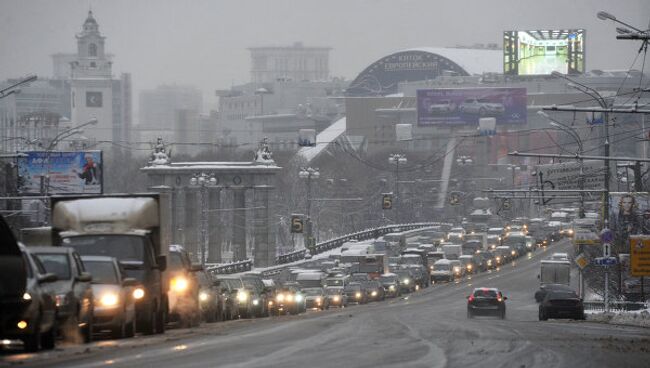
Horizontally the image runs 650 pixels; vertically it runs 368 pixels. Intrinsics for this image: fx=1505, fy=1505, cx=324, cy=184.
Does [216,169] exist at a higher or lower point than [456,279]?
higher

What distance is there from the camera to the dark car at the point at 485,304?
5256 cm

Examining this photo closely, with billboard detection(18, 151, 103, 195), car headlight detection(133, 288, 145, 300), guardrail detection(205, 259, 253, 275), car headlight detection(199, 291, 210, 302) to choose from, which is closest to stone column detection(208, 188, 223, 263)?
guardrail detection(205, 259, 253, 275)

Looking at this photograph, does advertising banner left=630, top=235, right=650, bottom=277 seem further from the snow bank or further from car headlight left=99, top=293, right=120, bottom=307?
car headlight left=99, top=293, right=120, bottom=307

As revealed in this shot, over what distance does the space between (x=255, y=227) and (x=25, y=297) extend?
81.5m

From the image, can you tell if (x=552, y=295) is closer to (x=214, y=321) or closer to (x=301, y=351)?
(x=214, y=321)

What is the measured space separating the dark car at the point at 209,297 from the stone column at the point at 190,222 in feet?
195

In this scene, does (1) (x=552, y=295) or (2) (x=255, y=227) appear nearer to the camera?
(1) (x=552, y=295)

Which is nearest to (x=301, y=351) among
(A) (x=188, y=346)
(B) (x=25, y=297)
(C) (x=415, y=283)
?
(A) (x=188, y=346)

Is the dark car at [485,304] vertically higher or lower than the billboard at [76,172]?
lower

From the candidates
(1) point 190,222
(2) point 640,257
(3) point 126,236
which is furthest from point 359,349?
(1) point 190,222

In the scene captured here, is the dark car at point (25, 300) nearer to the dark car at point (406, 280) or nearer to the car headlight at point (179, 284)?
the car headlight at point (179, 284)

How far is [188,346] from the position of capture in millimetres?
22250

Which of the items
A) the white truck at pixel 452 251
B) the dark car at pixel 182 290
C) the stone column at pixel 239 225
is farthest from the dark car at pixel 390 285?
the dark car at pixel 182 290

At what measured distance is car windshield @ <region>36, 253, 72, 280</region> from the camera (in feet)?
77.7
